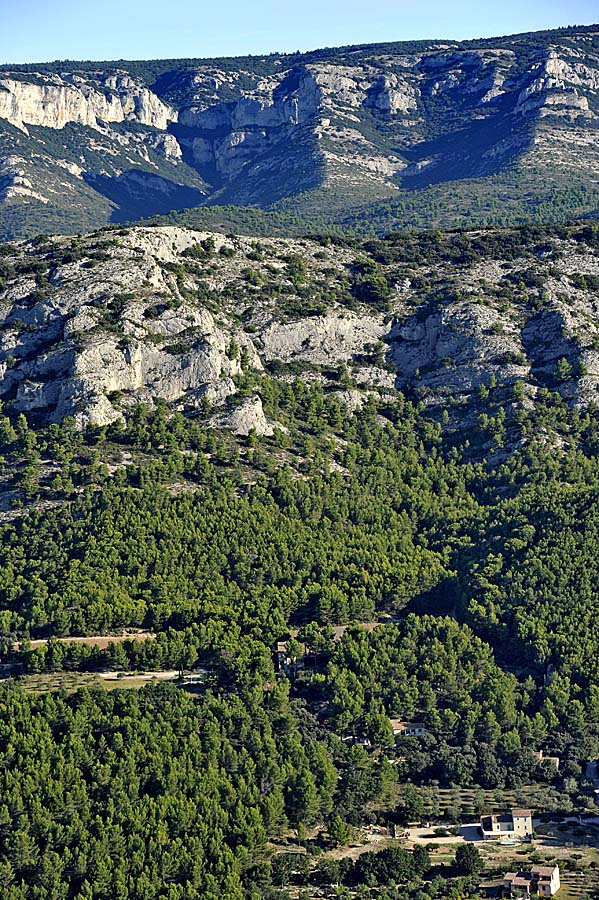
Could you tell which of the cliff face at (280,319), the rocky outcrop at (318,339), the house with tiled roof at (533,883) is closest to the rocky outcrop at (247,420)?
the cliff face at (280,319)

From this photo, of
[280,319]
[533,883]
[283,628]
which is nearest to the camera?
[533,883]

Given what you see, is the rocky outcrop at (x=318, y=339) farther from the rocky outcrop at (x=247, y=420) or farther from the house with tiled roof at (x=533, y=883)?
the house with tiled roof at (x=533, y=883)

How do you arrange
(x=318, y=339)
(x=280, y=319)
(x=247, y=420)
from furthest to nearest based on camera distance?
1. (x=318, y=339)
2. (x=280, y=319)
3. (x=247, y=420)

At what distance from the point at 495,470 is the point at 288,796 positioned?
56.9 meters

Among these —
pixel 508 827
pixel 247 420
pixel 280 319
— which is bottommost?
pixel 508 827

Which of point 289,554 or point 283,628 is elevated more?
point 289,554

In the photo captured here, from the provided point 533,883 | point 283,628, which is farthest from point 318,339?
point 533,883

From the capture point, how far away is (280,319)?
17300 centimetres

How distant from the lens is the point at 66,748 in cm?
10994

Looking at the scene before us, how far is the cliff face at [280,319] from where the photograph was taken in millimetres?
156750

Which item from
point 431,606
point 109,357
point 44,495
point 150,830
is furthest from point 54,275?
point 150,830

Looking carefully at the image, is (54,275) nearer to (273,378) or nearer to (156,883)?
(273,378)

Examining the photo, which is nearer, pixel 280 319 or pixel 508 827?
pixel 508 827

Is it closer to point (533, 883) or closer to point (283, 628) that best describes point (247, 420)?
point (283, 628)
